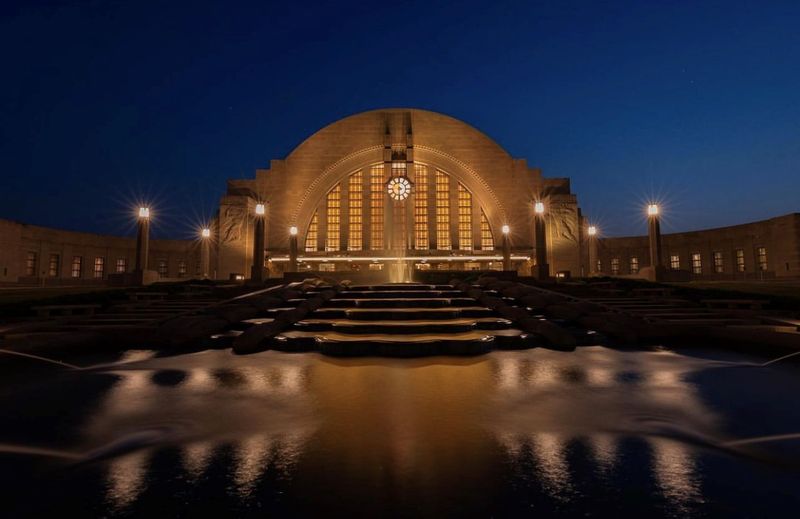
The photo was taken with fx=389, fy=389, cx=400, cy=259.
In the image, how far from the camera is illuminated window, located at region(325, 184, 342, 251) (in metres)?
33.1

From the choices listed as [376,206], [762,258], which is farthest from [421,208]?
[762,258]

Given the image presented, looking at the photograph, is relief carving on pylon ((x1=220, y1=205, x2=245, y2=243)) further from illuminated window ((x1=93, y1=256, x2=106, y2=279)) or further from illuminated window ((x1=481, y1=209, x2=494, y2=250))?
illuminated window ((x1=481, y1=209, x2=494, y2=250))

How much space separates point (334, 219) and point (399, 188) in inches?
247

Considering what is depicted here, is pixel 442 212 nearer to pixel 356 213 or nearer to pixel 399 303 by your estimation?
pixel 356 213

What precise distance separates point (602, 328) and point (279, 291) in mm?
9122

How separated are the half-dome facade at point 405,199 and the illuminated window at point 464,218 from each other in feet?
0.29

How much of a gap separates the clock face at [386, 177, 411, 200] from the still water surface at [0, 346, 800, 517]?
27528 millimetres

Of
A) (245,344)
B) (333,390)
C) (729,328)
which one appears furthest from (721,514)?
(729,328)

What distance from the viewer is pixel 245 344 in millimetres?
7395

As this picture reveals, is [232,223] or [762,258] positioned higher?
[232,223]

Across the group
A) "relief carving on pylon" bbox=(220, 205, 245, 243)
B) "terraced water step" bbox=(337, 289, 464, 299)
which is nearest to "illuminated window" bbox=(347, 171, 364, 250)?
"relief carving on pylon" bbox=(220, 205, 245, 243)

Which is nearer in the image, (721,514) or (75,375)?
(721,514)

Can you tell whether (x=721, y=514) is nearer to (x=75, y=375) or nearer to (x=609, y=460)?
(x=609, y=460)

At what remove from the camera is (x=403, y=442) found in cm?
318
